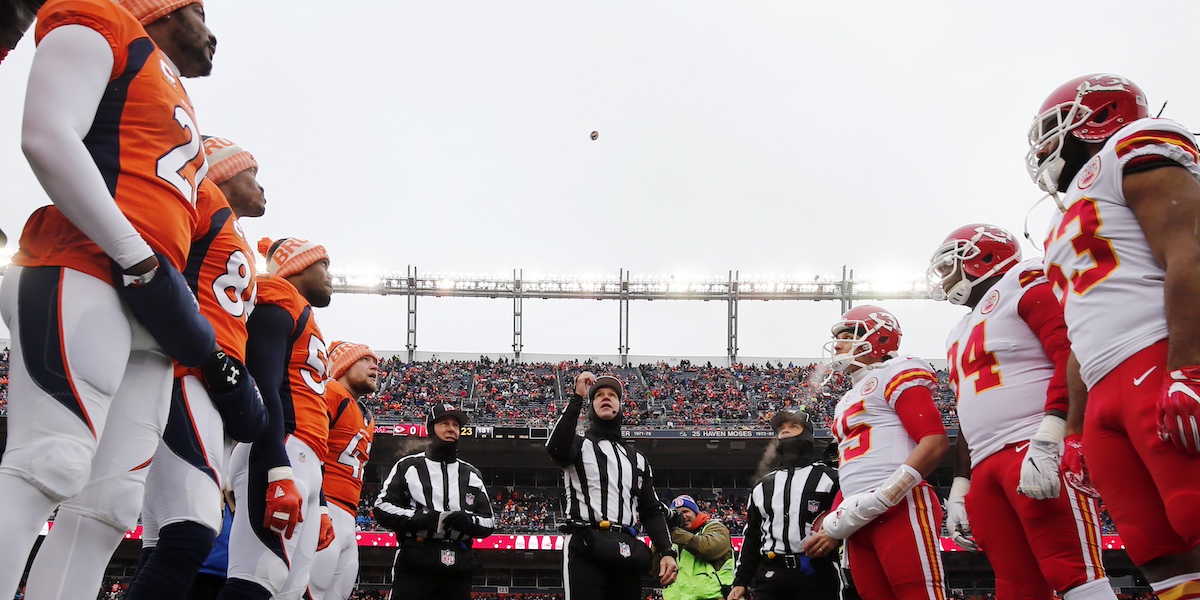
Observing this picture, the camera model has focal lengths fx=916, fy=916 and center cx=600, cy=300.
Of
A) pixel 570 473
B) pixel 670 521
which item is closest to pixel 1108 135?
pixel 570 473

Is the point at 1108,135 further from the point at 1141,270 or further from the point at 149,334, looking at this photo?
the point at 149,334

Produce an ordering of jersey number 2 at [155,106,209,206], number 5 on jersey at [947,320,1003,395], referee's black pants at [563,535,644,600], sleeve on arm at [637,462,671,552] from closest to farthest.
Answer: jersey number 2 at [155,106,209,206] < number 5 on jersey at [947,320,1003,395] < referee's black pants at [563,535,644,600] < sleeve on arm at [637,462,671,552]

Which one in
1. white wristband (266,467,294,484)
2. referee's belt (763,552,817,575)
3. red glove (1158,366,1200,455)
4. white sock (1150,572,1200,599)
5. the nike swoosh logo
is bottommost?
referee's belt (763,552,817,575)

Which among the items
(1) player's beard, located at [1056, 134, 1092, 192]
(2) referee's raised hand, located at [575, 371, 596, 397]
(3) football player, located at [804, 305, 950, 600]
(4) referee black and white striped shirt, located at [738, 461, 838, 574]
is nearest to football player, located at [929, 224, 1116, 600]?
(3) football player, located at [804, 305, 950, 600]

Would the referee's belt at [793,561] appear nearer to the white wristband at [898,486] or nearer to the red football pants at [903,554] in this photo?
the red football pants at [903,554]

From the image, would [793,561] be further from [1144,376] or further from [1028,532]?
[1144,376]

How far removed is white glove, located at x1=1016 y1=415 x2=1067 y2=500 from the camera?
383cm

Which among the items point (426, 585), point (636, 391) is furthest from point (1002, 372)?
point (636, 391)

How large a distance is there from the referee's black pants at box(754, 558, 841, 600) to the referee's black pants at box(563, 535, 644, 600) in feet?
4.64

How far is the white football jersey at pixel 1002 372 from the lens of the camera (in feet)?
14.9

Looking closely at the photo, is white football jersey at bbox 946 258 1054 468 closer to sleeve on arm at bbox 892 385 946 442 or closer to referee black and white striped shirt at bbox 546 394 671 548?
sleeve on arm at bbox 892 385 946 442

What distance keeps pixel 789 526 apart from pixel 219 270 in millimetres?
4914

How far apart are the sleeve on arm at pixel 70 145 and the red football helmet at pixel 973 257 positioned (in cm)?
428

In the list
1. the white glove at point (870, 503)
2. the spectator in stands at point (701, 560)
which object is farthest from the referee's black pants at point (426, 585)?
the white glove at point (870, 503)
